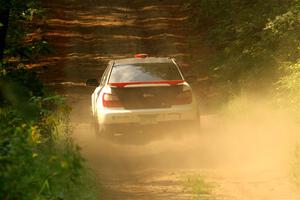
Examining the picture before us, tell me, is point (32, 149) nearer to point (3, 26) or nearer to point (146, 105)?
point (146, 105)

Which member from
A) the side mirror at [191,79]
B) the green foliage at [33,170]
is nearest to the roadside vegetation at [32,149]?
the green foliage at [33,170]

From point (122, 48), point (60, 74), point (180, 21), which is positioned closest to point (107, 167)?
point (60, 74)

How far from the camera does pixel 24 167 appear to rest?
5559 millimetres

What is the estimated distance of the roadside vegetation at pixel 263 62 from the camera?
45.6 feet

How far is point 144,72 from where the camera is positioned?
12.3 metres

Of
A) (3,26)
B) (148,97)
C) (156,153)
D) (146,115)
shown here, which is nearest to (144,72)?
(148,97)

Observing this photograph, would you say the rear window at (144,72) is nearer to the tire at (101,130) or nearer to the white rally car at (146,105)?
the white rally car at (146,105)

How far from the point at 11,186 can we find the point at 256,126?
8829mm

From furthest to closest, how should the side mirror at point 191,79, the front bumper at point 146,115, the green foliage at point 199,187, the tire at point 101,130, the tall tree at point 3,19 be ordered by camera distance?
the side mirror at point 191,79, the tall tree at point 3,19, the tire at point 101,130, the front bumper at point 146,115, the green foliage at point 199,187

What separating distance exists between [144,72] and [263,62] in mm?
4799

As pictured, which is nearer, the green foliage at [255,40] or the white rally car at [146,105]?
the white rally car at [146,105]

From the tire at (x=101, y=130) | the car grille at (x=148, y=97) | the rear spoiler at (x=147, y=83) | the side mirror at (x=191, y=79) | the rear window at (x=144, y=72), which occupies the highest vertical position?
the side mirror at (x=191, y=79)

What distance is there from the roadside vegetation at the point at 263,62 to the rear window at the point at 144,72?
249 centimetres

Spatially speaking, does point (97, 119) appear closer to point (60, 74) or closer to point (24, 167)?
point (24, 167)
